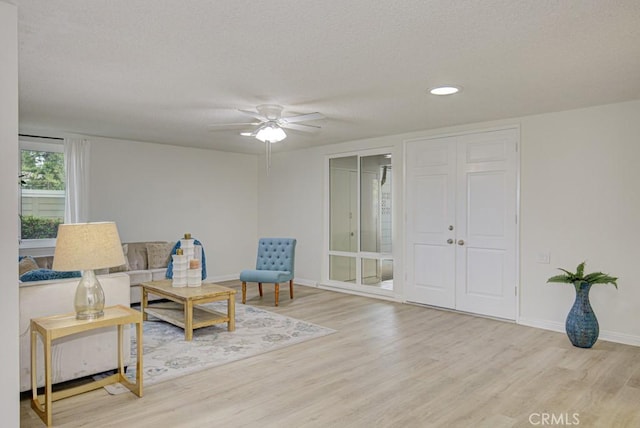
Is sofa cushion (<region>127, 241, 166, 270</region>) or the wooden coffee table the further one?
sofa cushion (<region>127, 241, 166, 270</region>)

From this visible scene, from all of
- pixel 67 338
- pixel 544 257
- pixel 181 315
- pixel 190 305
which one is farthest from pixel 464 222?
pixel 67 338

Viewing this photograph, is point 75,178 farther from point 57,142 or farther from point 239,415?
point 239,415

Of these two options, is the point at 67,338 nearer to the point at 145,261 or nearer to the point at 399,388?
the point at 399,388

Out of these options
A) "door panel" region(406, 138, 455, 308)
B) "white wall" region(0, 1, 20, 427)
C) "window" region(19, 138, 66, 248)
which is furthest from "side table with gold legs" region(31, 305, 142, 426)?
"door panel" region(406, 138, 455, 308)

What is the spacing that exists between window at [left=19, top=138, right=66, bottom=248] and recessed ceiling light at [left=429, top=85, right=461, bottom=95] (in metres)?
5.24

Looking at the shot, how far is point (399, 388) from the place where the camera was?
315 centimetres

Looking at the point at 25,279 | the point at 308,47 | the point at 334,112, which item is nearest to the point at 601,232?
the point at 334,112

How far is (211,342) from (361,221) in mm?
3227

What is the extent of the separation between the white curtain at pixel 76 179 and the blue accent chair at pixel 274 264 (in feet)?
8.08

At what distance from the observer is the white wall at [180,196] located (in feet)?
21.1

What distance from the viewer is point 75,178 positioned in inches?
234

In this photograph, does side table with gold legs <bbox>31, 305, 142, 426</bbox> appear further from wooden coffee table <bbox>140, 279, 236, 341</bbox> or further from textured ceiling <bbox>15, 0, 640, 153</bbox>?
textured ceiling <bbox>15, 0, 640, 153</bbox>

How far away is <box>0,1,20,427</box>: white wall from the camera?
2195mm

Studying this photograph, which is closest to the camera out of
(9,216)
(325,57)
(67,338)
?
(9,216)
